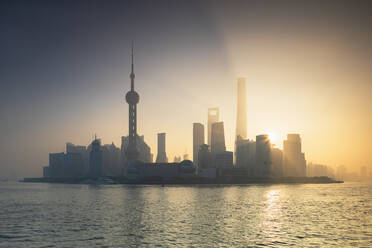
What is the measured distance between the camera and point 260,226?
2633 inches

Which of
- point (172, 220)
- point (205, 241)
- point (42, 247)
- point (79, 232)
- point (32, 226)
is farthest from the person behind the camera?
point (172, 220)

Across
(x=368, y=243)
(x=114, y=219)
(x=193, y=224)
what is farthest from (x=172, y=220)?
(x=368, y=243)

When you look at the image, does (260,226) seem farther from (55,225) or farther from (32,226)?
(32,226)

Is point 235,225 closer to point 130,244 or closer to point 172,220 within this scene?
point 172,220

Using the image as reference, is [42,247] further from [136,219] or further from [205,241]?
[136,219]

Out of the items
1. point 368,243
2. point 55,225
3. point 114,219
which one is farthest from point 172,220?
point 368,243

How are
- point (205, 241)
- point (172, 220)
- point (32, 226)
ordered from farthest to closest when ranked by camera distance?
1. point (172, 220)
2. point (32, 226)
3. point (205, 241)

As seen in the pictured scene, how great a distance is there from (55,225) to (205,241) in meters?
32.4

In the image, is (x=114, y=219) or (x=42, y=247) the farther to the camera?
(x=114, y=219)

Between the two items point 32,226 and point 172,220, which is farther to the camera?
point 172,220

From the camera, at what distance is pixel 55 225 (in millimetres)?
66000

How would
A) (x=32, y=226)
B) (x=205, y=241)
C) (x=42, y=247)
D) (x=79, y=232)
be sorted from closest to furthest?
1. (x=42, y=247)
2. (x=205, y=241)
3. (x=79, y=232)
4. (x=32, y=226)

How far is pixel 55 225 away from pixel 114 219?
43.0 feet

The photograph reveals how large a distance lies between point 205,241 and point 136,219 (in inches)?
1100
